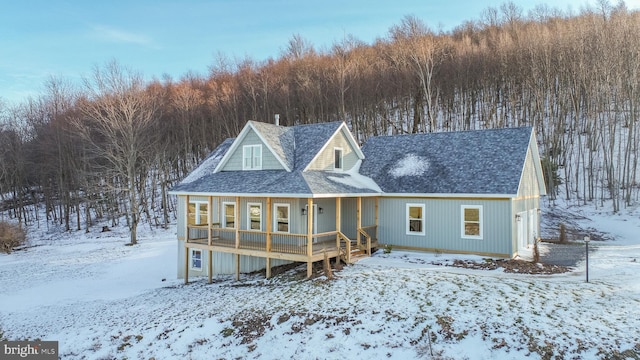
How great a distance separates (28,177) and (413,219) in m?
50.4

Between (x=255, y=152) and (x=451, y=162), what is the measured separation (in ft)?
31.4

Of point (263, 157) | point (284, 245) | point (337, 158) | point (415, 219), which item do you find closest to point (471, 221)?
point (415, 219)

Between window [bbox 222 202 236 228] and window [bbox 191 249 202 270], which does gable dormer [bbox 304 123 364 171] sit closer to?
window [bbox 222 202 236 228]

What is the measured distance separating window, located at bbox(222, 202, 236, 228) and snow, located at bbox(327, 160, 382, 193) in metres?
5.21

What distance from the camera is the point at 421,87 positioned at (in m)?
38.0

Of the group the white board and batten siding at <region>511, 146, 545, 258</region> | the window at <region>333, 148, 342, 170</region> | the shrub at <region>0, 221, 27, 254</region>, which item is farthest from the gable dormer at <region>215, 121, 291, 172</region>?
the shrub at <region>0, 221, 27, 254</region>

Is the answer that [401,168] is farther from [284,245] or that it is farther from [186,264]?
[186,264]

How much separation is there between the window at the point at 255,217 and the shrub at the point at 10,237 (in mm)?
23488

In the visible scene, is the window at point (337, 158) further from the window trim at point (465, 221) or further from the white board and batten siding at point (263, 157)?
the window trim at point (465, 221)

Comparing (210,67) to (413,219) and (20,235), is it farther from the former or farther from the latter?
(413,219)

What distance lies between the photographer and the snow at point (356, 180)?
17.9 m

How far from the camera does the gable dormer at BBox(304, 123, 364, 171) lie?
18.3 m

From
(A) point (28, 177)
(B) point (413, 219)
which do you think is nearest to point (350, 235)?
(B) point (413, 219)

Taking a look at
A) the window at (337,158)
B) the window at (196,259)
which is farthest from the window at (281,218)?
the window at (196,259)
